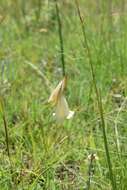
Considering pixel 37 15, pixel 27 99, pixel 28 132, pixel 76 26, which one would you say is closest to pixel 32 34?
pixel 37 15

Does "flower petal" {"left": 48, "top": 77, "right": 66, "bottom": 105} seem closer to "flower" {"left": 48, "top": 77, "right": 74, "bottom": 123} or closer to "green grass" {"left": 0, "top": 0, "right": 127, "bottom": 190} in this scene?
"flower" {"left": 48, "top": 77, "right": 74, "bottom": 123}

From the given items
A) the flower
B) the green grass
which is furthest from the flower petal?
the green grass

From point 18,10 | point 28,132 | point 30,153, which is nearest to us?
point 30,153

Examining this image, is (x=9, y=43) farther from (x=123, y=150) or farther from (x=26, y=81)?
(x=123, y=150)

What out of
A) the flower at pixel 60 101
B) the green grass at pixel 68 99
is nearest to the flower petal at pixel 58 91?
the flower at pixel 60 101

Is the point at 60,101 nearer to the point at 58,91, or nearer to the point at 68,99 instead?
the point at 58,91

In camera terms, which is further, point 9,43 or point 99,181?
point 9,43
